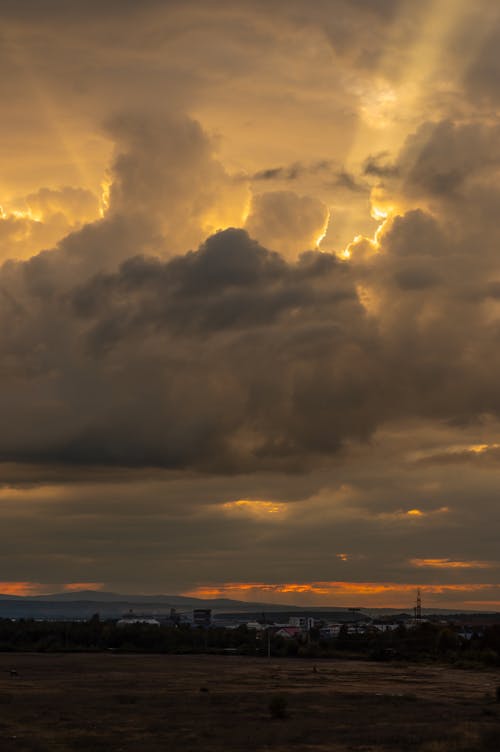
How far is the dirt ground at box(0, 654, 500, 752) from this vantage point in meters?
50.8

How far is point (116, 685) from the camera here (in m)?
92.5

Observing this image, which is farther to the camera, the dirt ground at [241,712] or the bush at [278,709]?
the bush at [278,709]

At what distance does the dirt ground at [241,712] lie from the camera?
50.8 metres

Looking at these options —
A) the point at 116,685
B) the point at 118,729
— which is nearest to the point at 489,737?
the point at 118,729

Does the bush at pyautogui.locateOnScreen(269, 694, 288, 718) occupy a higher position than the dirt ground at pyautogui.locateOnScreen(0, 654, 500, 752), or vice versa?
the bush at pyautogui.locateOnScreen(269, 694, 288, 718)

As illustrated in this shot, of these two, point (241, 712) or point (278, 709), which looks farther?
point (241, 712)

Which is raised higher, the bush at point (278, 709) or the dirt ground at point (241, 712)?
the bush at point (278, 709)

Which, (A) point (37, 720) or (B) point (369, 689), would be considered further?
(B) point (369, 689)

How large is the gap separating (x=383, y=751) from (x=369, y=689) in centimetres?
4432

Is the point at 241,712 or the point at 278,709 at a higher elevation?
the point at 278,709

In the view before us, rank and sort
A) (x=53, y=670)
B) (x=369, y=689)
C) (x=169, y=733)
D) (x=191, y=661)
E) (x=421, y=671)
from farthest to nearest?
(x=191, y=661) < (x=421, y=671) < (x=53, y=670) < (x=369, y=689) < (x=169, y=733)

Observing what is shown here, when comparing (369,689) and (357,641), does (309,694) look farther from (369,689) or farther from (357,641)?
(357,641)

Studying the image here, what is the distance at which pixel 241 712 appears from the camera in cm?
6675

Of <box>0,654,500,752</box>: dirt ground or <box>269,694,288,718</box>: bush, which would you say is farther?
<box>269,694,288,718</box>: bush
